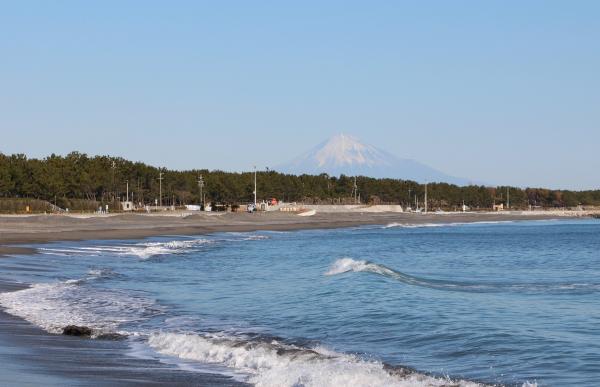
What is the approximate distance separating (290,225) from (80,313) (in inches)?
3622

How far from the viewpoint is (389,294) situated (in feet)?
82.4

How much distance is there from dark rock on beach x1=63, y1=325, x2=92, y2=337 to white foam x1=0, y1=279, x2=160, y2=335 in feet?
0.56

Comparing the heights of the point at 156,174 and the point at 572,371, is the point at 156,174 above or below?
above

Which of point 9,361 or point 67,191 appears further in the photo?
point 67,191

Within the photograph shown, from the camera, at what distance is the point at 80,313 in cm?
2041

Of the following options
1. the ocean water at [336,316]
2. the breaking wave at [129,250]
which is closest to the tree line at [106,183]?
the breaking wave at [129,250]

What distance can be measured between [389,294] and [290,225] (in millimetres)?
87302

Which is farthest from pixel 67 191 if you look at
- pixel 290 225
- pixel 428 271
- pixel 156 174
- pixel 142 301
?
pixel 142 301

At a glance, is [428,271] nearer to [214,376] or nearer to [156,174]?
[214,376]

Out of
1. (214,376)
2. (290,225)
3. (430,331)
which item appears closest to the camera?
(214,376)

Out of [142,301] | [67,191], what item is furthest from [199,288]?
[67,191]

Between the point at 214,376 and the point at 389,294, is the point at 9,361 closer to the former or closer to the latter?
the point at 214,376

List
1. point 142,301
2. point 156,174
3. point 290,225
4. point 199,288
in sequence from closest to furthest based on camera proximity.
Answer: point 142,301 < point 199,288 < point 290,225 < point 156,174

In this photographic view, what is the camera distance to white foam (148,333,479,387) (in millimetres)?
12305
